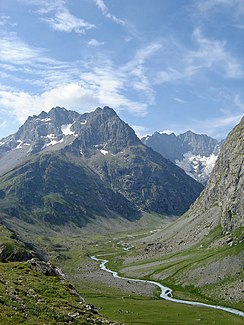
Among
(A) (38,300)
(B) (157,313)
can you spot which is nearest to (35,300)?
(A) (38,300)

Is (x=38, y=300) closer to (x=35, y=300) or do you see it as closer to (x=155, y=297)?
(x=35, y=300)

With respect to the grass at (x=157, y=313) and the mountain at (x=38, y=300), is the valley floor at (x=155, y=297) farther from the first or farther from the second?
the mountain at (x=38, y=300)

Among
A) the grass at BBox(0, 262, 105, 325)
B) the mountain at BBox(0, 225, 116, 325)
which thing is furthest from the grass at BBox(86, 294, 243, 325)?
the grass at BBox(0, 262, 105, 325)

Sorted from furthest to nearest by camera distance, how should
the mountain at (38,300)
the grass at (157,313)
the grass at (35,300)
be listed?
the grass at (157,313) → the mountain at (38,300) → the grass at (35,300)

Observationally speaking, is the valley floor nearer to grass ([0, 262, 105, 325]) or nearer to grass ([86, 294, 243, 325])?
grass ([86, 294, 243, 325])

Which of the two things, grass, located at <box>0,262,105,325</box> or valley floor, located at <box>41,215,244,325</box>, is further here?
valley floor, located at <box>41,215,244,325</box>

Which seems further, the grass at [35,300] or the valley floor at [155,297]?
the valley floor at [155,297]

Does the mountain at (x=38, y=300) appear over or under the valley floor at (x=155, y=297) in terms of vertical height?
over

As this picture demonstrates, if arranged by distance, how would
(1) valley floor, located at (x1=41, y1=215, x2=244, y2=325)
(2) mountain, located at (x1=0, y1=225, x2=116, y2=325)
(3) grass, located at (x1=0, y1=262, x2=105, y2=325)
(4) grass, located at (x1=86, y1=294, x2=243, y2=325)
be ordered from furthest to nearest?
(1) valley floor, located at (x1=41, y1=215, x2=244, y2=325)
(4) grass, located at (x1=86, y1=294, x2=243, y2=325)
(2) mountain, located at (x1=0, y1=225, x2=116, y2=325)
(3) grass, located at (x1=0, y1=262, x2=105, y2=325)

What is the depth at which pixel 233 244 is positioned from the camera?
187000 millimetres

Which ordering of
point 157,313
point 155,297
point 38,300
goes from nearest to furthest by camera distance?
point 38,300
point 157,313
point 155,297

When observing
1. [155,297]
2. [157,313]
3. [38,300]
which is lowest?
[155,297]

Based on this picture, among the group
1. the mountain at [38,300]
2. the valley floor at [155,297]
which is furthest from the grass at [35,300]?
the valley floor at [155,297]

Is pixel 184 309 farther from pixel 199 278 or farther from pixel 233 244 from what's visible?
pixel 233 244
